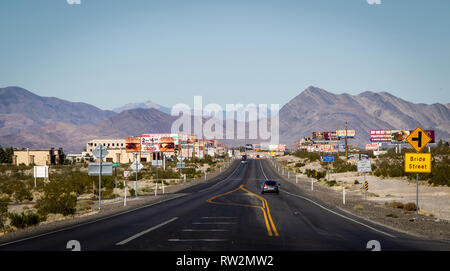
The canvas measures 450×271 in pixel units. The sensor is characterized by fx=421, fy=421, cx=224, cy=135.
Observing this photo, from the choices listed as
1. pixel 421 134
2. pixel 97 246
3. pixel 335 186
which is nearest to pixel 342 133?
Result: pixel 335 186

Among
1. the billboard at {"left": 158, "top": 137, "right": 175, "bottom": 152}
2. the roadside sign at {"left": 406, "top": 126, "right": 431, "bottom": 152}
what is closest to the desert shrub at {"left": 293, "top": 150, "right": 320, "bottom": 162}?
the billboard at {"left": 158, "top": 137, "right": 175, "bottom": 152}

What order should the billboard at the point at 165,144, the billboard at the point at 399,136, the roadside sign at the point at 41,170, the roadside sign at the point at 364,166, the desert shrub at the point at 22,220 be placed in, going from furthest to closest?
1. the billboard at the point at 399,136
2. the billboard at the point at 165,144
3. the roadside sign at the point at 41,170
4. the roadside sign at the point at 364,166
5. the desert shrub at the point at 22,220

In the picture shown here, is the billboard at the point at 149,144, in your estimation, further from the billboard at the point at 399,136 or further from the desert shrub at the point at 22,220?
the desert shrub at the point at 22,220

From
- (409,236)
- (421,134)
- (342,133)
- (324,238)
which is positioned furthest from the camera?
(342,133)

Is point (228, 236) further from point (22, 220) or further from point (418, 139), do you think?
point (22, 220)

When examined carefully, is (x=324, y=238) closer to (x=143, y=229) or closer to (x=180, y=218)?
(x=143, y=229)

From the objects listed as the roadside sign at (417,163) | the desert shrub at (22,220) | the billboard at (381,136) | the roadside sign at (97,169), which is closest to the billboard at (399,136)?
the billboard at (381,136)

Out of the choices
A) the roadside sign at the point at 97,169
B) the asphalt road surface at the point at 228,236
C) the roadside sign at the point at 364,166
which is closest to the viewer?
the asphalt road surface at the point at 228,236

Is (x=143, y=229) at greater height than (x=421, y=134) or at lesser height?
lesser

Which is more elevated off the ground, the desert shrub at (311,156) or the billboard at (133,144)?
the billboard at (133,144)
